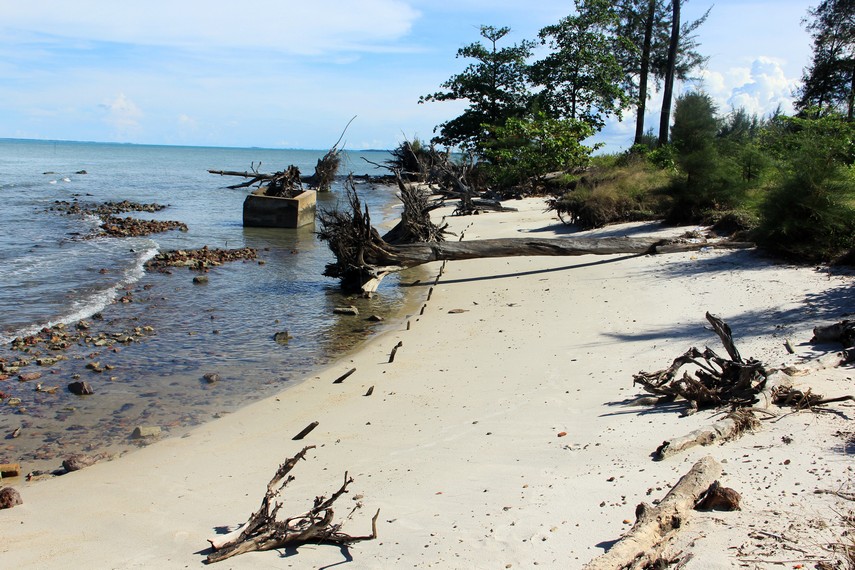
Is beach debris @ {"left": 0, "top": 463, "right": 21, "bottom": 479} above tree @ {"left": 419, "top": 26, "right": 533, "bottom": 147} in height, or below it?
below

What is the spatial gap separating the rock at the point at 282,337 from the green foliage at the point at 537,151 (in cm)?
1794

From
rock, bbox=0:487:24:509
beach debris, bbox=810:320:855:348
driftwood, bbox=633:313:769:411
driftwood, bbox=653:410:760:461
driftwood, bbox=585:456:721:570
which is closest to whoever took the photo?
driftwood, bbox=585:456:721:570

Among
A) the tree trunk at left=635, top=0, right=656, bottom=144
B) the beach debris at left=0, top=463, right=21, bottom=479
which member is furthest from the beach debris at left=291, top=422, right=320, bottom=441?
the tree trunk at left=635, top=0, right=656, bottom=144

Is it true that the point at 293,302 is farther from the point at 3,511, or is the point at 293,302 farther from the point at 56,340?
the point at 3,511

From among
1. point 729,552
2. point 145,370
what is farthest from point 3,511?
point 729,552

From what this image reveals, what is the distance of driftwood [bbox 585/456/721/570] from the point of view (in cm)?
294

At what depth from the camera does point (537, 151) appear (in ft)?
86.2

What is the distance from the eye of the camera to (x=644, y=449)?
441 centimetres

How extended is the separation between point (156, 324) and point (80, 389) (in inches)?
120

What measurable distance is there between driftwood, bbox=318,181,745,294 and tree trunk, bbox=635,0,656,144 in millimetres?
16945

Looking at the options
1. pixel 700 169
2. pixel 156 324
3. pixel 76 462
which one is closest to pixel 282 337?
pixel 156 324

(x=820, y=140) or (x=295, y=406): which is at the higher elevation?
(x=820, y=140)

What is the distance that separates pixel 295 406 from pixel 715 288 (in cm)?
588

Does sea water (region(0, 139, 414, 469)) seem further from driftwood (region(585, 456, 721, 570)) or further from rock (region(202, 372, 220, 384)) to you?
driftwood (region(585, 456, 721, 570))
